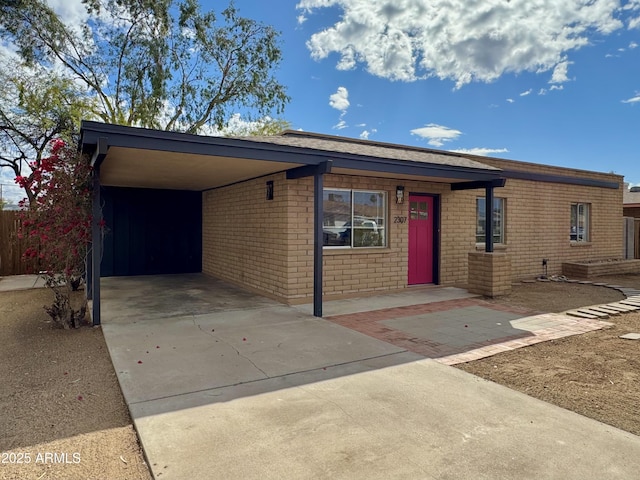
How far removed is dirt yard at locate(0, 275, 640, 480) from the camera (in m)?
2.68

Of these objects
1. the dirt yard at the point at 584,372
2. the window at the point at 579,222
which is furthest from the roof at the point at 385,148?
the window at the point at 579,222

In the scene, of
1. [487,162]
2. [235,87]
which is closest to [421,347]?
[487,162]

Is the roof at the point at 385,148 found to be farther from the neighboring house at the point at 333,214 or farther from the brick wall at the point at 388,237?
the brick wall at the point at 388,237

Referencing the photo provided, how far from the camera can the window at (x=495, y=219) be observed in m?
10.8

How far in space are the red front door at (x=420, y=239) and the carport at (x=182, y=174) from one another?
2.63ft

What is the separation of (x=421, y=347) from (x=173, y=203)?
983 centimetres

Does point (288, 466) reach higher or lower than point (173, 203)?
lower

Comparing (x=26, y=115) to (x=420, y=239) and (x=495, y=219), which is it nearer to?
(x=420, y=239)

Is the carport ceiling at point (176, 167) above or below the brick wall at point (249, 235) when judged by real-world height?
above

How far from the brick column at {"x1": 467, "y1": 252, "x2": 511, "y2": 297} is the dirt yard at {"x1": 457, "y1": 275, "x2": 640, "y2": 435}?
2492mm

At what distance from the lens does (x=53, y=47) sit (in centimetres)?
1766

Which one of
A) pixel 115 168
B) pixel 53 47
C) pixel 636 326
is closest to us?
pixel 636 326

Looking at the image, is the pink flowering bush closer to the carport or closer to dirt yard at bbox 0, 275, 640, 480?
the carport

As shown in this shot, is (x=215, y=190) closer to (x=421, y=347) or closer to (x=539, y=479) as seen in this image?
(x=421, y=347)
